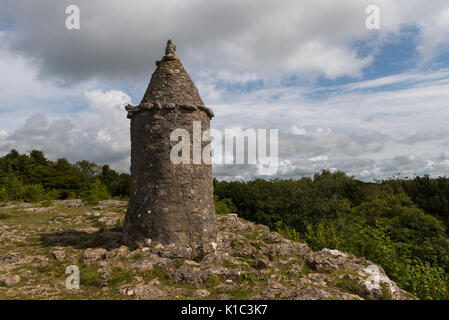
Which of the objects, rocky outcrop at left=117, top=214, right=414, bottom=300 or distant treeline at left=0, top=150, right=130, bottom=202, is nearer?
rocky outcrop at left=117, top=214, right=414, bottom=300

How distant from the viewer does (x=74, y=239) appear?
8.69 metres

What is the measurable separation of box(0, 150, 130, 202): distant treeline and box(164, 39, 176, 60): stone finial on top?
729 inches

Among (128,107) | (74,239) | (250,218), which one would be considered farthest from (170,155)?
(250,218)

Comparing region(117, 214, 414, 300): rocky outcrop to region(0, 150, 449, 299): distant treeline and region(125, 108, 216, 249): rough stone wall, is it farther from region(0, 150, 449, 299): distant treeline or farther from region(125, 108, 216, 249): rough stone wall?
region(0, 150, 449, 299): distant treeline

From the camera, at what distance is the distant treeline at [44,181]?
78.2 feet

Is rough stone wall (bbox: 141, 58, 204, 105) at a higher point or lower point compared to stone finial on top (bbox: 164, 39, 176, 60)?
lower

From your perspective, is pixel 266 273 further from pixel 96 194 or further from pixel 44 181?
pixel 44 181

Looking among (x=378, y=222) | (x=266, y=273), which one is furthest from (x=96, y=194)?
(x=266, y=273)

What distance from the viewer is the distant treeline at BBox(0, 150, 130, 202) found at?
23844 mm

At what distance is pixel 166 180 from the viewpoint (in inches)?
289

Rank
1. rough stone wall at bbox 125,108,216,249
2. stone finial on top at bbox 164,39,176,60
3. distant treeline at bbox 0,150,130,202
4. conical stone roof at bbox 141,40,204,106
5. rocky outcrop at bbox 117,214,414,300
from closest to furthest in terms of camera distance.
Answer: rocky outcrop at bbox 117,214,414,300 < rough stone wall at bbox 125,108,216,249 < conical stone roof at bbox 141,40,204,106 < stone finial on top at bbox 164,39,176,60 < distant treeline at bbox 0,150,130,202

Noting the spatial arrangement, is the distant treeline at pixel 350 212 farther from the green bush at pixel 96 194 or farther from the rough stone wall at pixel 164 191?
the rough stone wall at pixel 164 191

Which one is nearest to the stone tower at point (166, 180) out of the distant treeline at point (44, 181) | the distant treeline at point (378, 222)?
the distant treeline at point (378, 222)

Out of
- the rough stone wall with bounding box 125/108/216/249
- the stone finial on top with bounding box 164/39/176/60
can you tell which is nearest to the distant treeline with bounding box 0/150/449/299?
the rough stone wall with bounding box 125/108/216/249
